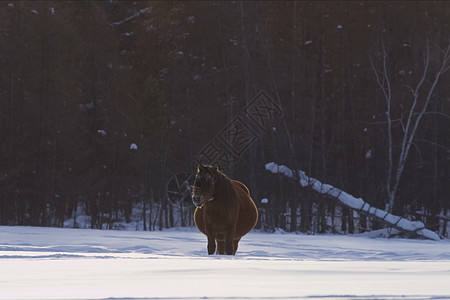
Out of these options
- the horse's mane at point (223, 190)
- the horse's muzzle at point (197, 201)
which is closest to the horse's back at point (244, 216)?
the horse's mane at point (223, 190)

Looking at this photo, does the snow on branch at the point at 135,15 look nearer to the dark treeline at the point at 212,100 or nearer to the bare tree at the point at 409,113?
the dark treeline at the point at 212,100

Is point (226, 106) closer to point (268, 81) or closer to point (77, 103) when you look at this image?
point (268, 81)

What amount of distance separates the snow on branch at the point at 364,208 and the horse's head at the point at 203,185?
16.1m

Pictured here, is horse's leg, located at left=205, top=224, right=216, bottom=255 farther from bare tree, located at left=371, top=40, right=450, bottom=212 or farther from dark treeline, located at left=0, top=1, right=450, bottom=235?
dark treeline, located at left=0, top=1, right=450, bottom=235

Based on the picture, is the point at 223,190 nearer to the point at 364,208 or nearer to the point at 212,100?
the point at 364,208

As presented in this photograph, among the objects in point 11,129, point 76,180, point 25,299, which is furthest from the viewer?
point 76,180

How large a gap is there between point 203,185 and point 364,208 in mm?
16954

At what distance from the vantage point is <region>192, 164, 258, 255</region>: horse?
32.8 feet

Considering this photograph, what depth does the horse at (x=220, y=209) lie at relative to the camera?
9992mm

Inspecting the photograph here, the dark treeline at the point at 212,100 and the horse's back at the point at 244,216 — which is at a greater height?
the dark treeline at the point at 212,100

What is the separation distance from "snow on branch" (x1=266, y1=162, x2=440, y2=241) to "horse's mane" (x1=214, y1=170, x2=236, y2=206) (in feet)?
51.4

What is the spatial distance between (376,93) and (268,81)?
5415mm

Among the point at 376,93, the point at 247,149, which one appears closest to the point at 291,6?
the point at 376,93

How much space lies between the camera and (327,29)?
117 feet
